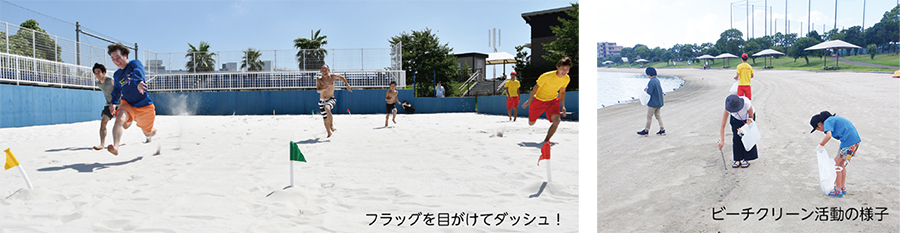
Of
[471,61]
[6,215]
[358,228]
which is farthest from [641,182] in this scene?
[471,61]

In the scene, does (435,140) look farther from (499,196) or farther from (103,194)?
(103,194)

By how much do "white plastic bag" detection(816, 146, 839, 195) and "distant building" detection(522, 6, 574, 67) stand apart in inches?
723

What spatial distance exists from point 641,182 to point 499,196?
7.90 ft

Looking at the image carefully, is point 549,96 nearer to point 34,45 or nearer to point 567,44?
point 567,44

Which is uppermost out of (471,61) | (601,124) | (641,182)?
(471,61)

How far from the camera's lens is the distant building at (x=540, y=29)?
2195cm

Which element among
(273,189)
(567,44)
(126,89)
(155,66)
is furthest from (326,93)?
(155,66)

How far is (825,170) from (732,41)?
1.81 m

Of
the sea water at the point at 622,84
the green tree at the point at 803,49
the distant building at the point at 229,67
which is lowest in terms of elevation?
the sea water at the point at 622,84

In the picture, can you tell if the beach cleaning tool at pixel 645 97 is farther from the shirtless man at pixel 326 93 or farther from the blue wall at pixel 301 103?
the blue wall at pixel 301 103

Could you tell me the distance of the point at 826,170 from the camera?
136 inches

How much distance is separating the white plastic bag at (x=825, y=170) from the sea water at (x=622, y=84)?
235 centimetres

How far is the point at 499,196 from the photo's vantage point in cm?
302

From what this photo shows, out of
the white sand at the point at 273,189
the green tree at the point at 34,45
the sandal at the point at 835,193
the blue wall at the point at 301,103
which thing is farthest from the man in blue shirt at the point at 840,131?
the green tree at the point at 34,45
